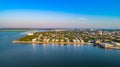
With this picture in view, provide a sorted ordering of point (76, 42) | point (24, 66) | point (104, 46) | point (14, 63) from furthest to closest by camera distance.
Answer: point (76, 42) → point (104, 46) → point (14, 63) → point (24, 66)

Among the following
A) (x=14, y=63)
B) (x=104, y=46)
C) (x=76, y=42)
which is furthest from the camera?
(x=76, y=42)

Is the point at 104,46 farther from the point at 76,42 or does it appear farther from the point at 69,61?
the point at 69,61

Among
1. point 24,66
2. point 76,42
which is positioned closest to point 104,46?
point 76,42

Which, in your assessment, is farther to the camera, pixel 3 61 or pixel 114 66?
pixel 3 61

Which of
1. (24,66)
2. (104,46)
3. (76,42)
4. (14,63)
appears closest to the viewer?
(24,66)

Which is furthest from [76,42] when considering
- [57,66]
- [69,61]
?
[57,66]

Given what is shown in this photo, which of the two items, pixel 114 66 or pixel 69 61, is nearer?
pixel 114 66

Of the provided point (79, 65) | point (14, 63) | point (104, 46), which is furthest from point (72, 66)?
point (104, 46)

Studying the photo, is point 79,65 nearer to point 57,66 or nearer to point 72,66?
point 72,66
